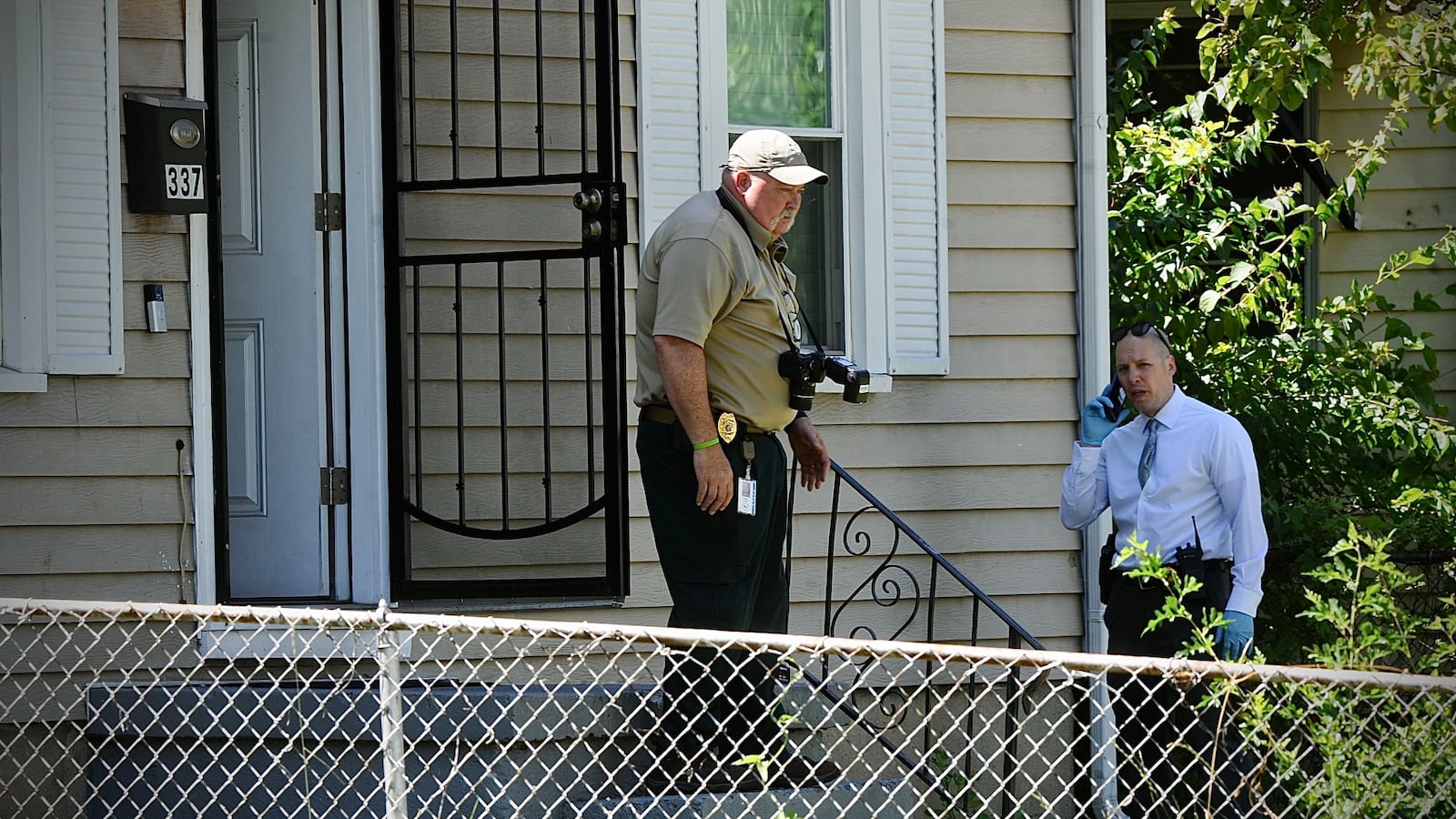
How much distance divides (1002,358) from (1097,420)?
1.90 feet

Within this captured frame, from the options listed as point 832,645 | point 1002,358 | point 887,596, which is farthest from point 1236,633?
point 832,645

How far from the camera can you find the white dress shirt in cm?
481

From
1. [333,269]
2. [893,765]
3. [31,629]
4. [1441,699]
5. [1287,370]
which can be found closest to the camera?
[1441,699]

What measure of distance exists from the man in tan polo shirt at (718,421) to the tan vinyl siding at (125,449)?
1533mm

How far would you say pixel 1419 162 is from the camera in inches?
299

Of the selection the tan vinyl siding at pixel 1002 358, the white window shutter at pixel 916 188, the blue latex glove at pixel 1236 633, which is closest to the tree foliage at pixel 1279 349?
the tan vinyl siding at pixel 1002 358

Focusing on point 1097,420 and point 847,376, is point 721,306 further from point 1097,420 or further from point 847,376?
point 1097,420

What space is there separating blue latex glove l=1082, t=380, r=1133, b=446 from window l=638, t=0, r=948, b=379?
592 mm

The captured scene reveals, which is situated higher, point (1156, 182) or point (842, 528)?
point (1156, 182)

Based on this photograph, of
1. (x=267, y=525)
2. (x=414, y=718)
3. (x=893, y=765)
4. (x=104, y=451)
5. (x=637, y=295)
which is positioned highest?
(x=637, y=295)

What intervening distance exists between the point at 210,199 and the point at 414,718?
176cm

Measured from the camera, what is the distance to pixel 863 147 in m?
5.82

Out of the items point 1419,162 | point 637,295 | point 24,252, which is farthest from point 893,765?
point 1419,162

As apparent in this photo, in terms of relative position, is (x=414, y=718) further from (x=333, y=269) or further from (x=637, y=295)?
(x=333, y=269)
